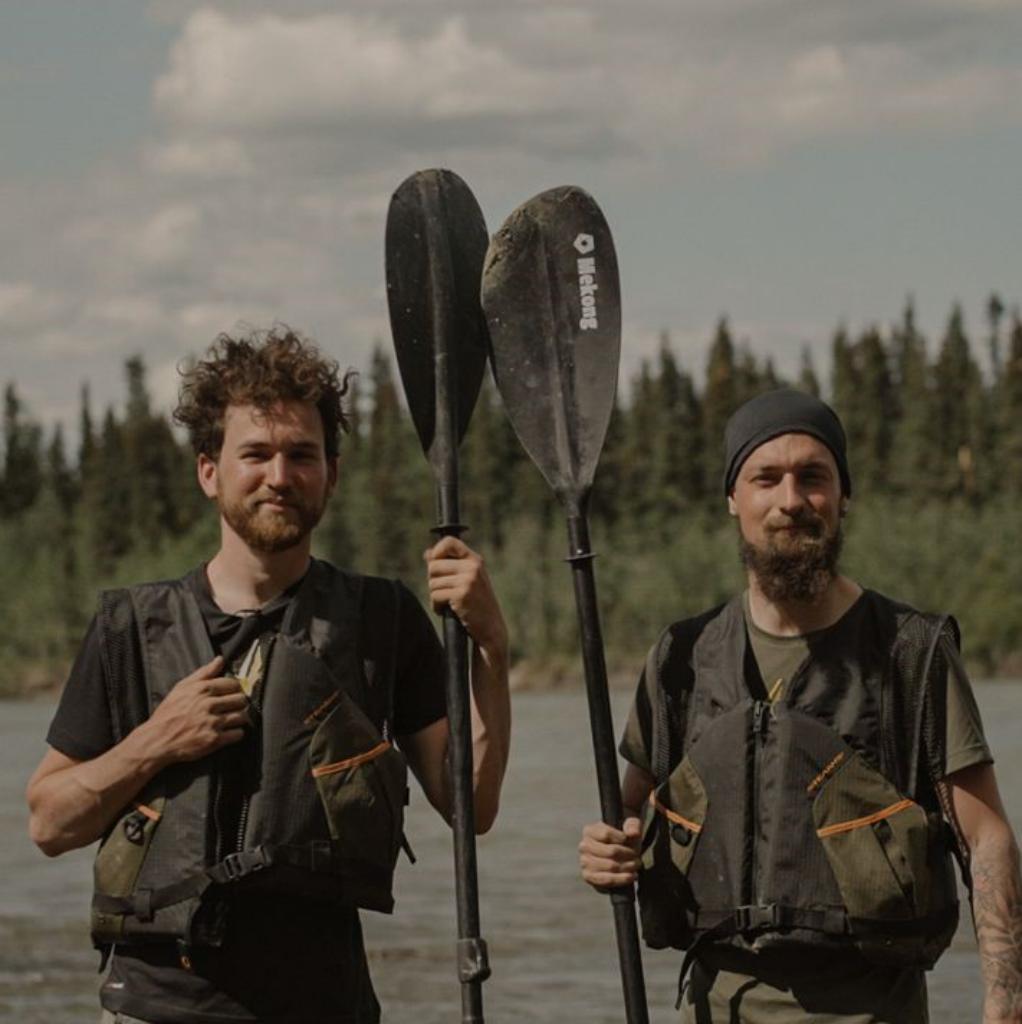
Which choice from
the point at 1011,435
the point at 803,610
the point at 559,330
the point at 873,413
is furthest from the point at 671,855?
the point at 873,413

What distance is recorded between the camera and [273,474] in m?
4.94

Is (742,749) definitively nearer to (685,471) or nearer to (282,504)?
(282,504)

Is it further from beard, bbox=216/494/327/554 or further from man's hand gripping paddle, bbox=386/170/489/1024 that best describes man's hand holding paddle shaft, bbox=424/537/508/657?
man's hand gripping paddle, bbox=386/170/489/1024

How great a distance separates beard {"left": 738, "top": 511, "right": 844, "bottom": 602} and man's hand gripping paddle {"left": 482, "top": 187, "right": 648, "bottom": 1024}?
0.64 metres

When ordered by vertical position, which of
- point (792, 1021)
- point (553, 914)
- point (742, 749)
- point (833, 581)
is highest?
point (833, 581)

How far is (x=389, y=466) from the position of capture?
383 ft

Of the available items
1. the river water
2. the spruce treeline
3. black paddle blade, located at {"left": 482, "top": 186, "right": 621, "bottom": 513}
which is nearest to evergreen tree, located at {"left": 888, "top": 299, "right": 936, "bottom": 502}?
the spruce treeline

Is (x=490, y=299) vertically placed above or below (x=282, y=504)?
above

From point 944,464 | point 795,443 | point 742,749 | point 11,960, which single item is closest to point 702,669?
point 742,749

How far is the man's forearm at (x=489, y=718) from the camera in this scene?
5180 millimetres

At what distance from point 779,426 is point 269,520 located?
3.61 feet

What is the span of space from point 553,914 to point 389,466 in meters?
95.5

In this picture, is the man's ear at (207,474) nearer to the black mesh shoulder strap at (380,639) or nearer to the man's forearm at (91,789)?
the black mesh shoulder strap at (380,639)

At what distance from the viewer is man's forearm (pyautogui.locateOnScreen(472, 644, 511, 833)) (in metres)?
5.18
